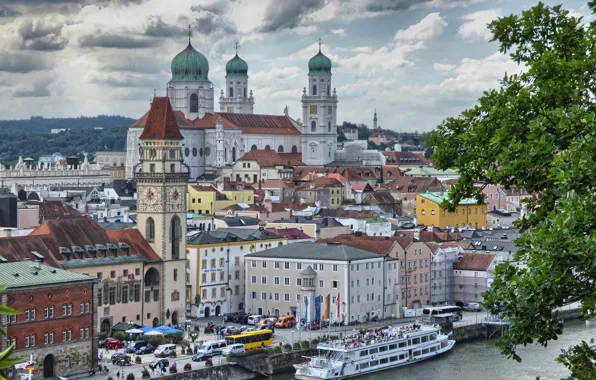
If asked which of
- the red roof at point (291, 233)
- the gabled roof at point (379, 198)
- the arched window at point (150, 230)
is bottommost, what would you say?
the red roof at point (291, 233)

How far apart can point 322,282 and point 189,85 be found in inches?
3132

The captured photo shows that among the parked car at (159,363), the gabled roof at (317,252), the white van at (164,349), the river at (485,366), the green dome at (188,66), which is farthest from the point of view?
the green dome at (188,66)

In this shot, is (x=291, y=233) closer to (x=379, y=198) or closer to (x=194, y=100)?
(x=379, y=198)

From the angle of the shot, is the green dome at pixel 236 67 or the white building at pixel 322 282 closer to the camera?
the white building at pixel 322 282

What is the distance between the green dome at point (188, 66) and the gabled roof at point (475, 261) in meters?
71.6

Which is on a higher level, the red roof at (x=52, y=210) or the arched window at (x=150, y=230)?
the red roof at (x=52, y=210)

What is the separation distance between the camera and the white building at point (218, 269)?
204 feet

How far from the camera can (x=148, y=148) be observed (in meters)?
59.4

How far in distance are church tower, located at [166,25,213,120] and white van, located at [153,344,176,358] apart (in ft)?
292

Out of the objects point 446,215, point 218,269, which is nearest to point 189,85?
point 446,215

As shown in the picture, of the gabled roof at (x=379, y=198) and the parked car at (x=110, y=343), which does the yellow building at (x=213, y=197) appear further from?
the parked car at (x=110, y=343)

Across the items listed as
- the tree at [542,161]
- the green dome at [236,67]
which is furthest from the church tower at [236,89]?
the tree at [542,161]

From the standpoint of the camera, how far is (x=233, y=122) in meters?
137

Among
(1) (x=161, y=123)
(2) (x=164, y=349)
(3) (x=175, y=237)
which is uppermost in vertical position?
(1) (x=161, y=123)
